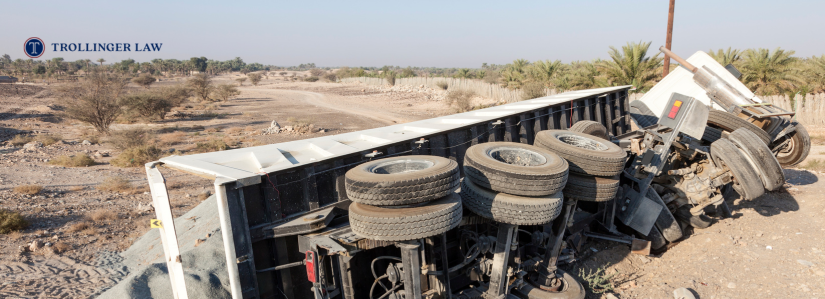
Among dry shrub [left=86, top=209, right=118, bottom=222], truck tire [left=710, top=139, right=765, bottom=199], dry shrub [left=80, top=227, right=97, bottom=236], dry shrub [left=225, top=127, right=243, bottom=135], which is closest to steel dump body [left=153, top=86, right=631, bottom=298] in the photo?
truck tire [left=710, top=139, right=765, bottom=199]

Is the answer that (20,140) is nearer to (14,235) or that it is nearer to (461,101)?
(14,235)

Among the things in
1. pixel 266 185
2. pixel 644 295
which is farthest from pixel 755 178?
pixel 266 185

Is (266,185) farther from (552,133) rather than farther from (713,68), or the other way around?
(713,68)

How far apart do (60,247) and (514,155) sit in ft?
25.6

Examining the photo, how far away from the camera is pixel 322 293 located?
3.60 meters

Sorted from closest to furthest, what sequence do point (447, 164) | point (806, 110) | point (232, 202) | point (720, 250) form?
point (232, 202)
point (447, 164)
point (720, 250)
point (806, 110)

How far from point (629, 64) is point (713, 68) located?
11701 millimetres

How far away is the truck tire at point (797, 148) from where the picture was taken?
788 centimetres

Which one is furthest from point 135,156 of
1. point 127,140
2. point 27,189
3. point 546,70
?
point 546,70

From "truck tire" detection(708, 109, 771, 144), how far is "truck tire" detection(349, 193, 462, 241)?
21.1 ft

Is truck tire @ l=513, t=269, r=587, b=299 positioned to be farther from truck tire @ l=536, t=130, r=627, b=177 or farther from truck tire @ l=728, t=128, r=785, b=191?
truck tire @ l=728, t=128, r=785, b=191

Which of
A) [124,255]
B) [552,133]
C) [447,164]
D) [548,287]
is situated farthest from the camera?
[124,255]

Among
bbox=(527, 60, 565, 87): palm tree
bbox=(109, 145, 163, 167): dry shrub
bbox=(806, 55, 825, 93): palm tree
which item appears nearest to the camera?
bbox=(109, 145, 163, 167): dry shrub

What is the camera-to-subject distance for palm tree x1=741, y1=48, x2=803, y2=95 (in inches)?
749
